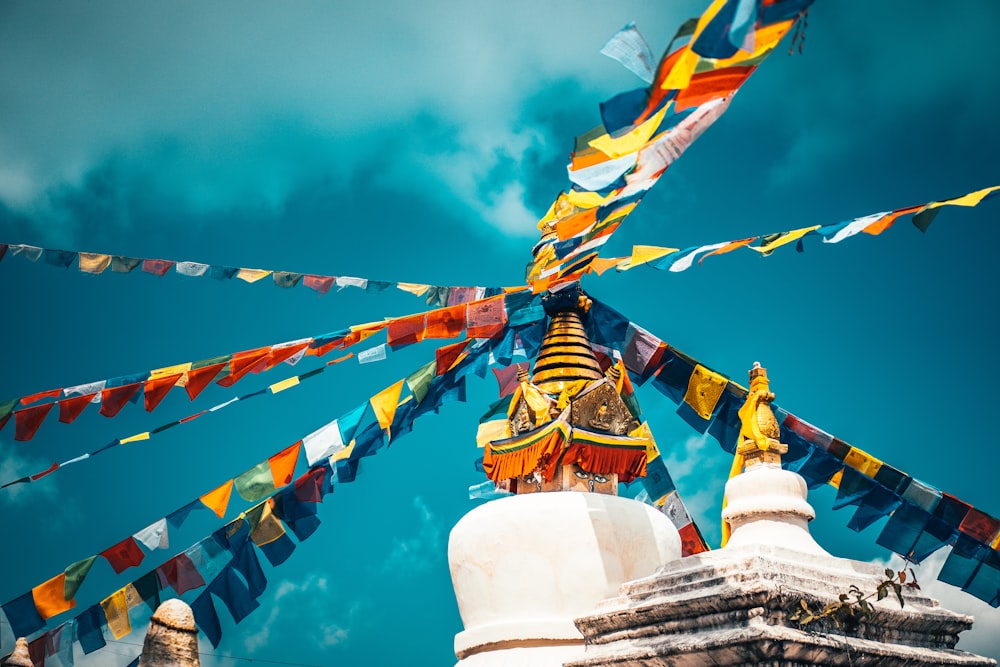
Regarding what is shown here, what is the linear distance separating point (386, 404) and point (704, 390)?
3.03 metres

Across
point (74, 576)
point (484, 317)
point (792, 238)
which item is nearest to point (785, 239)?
point (792, 238)

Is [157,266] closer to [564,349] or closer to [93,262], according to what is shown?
[93,262]

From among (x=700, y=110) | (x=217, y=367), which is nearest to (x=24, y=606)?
(x=217, y=367)

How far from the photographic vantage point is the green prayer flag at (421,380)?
877cm

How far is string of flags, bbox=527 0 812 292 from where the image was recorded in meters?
→ 3.93

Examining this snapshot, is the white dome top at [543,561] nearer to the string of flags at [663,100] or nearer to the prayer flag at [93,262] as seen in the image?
the string of flags at [663,100]

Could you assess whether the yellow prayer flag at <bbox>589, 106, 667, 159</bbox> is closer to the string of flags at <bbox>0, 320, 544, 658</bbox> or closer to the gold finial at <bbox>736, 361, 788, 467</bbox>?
the gold finial at <bbox>736, 361, 788, 467</bbox>

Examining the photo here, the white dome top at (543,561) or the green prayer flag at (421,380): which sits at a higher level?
the green prayer flag at (421,380)

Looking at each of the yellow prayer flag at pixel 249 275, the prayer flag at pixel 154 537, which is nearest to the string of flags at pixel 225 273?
the yellow prayer flag at pixel 249 275

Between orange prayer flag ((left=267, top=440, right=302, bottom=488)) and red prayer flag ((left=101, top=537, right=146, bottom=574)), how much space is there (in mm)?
1339

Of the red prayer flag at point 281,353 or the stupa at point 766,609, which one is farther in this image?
the red prayer flag at point 281,353

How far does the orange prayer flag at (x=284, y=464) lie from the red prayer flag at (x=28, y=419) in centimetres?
216

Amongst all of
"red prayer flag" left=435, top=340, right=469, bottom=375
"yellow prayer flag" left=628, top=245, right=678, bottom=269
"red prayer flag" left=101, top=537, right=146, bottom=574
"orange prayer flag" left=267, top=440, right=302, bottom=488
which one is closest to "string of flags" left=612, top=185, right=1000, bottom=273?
"yellow prayer flag" left=628, top=245, right=678, bottom=269

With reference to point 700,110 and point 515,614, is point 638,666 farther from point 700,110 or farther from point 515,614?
point 700,110
